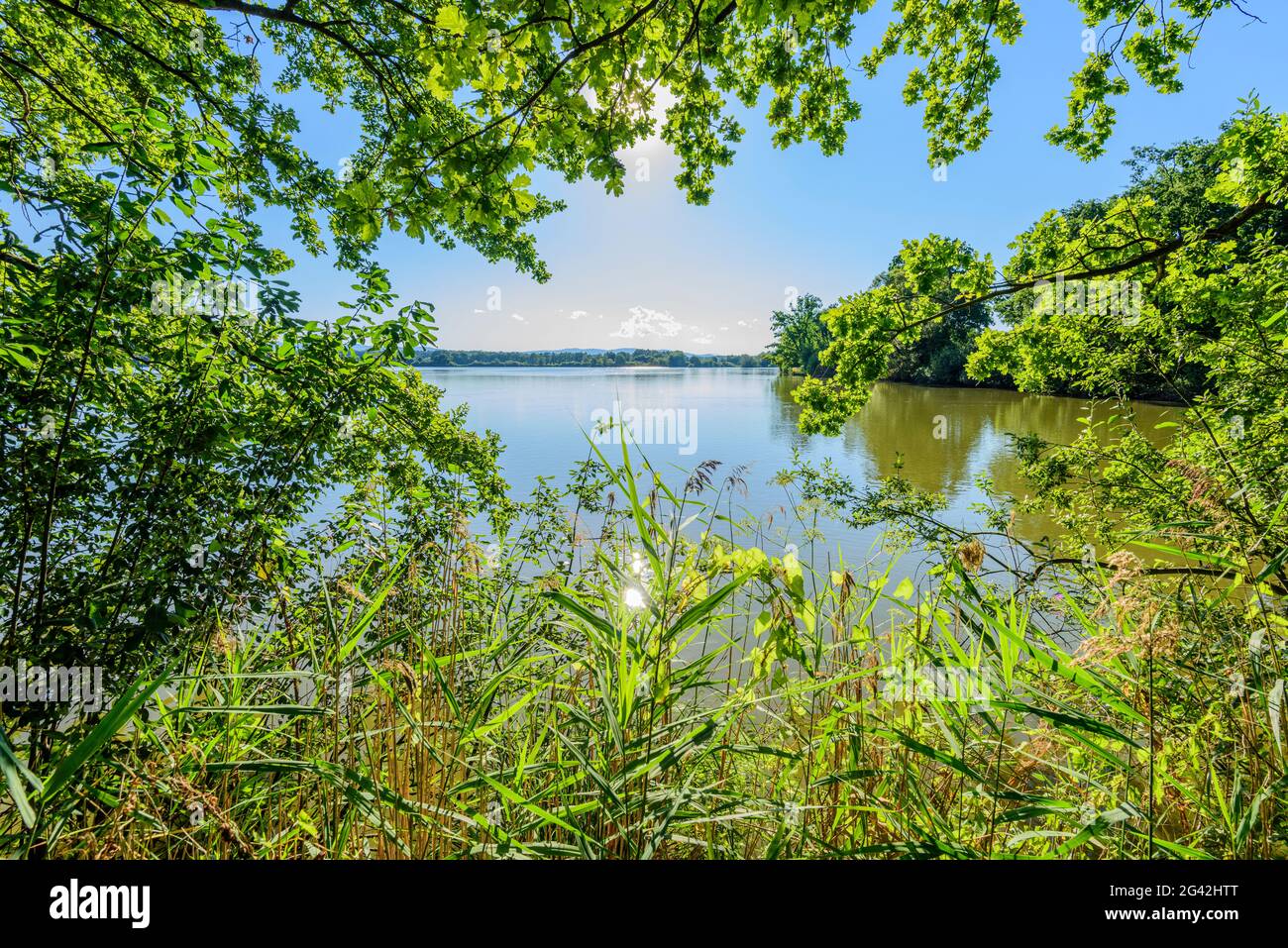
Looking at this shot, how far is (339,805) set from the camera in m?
1.45

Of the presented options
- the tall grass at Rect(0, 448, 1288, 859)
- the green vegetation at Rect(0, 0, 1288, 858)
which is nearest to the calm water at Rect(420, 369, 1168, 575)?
the green vegetation at Rect(0, 0, 1288, 858)

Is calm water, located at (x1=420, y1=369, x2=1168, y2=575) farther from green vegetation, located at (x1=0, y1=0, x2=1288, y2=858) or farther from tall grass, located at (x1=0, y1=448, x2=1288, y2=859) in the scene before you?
tall grass, located at (x1=0, y1=448, x2=1288, y2=859)

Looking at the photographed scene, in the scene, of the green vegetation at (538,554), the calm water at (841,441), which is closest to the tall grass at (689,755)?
the green vegetation at (538,554)

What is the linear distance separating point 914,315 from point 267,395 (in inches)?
229

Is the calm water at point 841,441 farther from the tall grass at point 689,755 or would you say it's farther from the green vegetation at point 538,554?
the tall grass at point 689,755

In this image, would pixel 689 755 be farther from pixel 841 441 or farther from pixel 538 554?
pixel 841 441

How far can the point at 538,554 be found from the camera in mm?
4477

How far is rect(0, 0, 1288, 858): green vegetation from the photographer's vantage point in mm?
1212

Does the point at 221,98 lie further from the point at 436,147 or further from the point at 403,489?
the point at 436,147

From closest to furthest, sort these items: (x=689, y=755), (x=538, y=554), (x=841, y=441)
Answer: (x=689, y=755) < (x=538, y=554) < (x=841, y=441)

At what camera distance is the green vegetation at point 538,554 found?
1.21m

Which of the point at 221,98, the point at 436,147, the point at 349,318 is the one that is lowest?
the point at 349,318

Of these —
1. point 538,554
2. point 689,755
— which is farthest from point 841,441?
point 689,755
